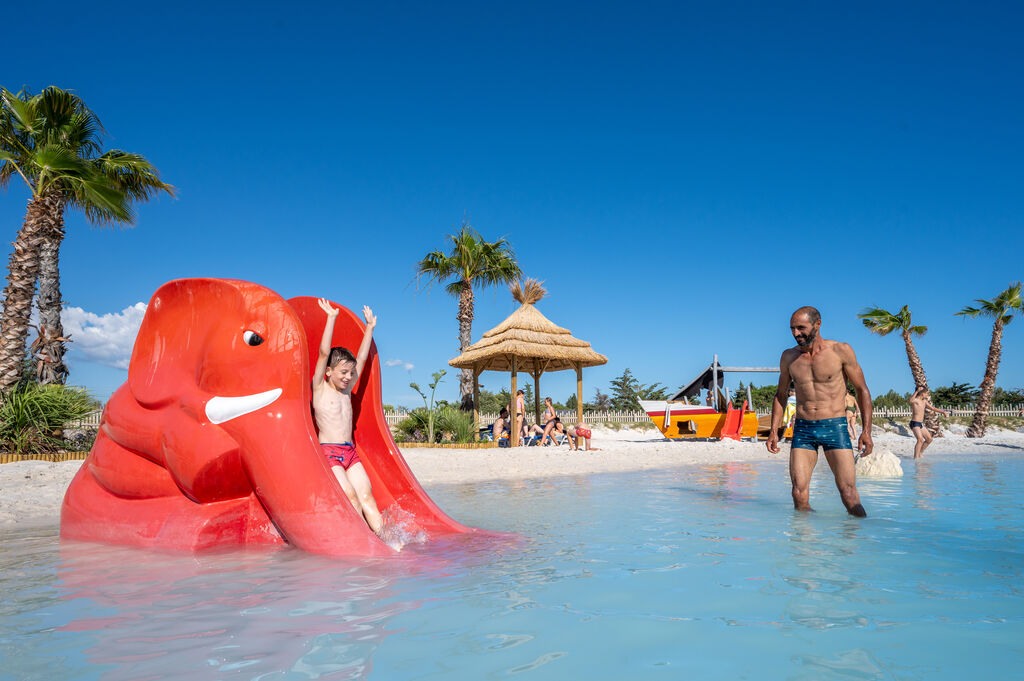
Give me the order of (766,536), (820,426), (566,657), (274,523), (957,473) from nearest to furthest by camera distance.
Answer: (566,657) → (274,523) → (766,536) → (820,426) → (957,473)

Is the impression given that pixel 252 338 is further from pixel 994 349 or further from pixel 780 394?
pixel 994 349

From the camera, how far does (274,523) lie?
11.9 feet

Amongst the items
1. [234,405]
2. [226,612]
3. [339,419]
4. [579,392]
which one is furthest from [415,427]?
[226,612]

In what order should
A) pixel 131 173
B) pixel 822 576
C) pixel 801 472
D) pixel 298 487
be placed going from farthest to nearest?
pixel 131 173, pixel 801 472, pixel 298 487, pixel 822 576

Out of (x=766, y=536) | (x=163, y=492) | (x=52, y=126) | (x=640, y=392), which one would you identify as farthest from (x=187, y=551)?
(x=640, y=392)

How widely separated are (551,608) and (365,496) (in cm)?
173

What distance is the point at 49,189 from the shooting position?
11.9 meters

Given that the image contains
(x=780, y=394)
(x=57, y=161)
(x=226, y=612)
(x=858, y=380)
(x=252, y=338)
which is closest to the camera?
(x=226, y=612)

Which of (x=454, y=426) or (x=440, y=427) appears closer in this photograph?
(x=454, y=426)

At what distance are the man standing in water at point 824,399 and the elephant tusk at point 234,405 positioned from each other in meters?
4.14

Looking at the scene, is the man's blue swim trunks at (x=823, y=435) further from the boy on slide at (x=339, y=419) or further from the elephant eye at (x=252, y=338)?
the elephant eye at (x=252, y=338)

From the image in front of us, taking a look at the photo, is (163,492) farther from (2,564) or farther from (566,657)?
(566,657)

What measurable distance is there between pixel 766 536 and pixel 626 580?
1.74m

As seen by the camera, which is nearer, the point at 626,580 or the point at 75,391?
the point at 626,580
